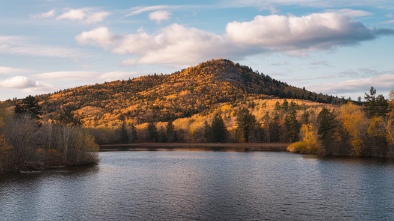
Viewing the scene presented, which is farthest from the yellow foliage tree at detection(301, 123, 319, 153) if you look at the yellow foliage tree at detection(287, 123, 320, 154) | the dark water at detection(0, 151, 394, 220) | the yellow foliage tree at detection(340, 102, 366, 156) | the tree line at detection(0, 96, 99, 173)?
the tree line at detection(0, 96, 99, 173)

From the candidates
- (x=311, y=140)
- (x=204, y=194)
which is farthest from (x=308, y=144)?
(x=204, y=194)

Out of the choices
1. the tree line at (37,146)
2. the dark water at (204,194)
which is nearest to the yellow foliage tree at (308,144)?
the dark water at (204,194)

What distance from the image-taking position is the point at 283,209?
1901 inches

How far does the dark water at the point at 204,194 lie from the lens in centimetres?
4644

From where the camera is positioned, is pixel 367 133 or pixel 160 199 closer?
pixel 160 199

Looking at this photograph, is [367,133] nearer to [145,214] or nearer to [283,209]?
[283,209]

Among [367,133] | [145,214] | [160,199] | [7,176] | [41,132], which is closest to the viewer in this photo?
[145,214]

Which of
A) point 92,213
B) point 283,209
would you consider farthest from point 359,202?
point 92,213

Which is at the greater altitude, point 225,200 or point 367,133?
point 367,133

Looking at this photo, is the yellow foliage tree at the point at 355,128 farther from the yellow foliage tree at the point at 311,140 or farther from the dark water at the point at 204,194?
the dark water at the point at 204,194

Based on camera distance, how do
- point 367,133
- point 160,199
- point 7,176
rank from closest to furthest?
point 160,199
point 7,176
point 367,133

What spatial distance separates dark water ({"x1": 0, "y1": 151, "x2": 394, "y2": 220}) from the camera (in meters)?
46.4

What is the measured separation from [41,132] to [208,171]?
1741 inches

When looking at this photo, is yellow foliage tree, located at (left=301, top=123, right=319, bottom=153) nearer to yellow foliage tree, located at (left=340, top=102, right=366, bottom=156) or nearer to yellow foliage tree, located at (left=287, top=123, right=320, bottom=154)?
yellow foliage tree, located at (left=287, top=123, right=320, bottom=154)
